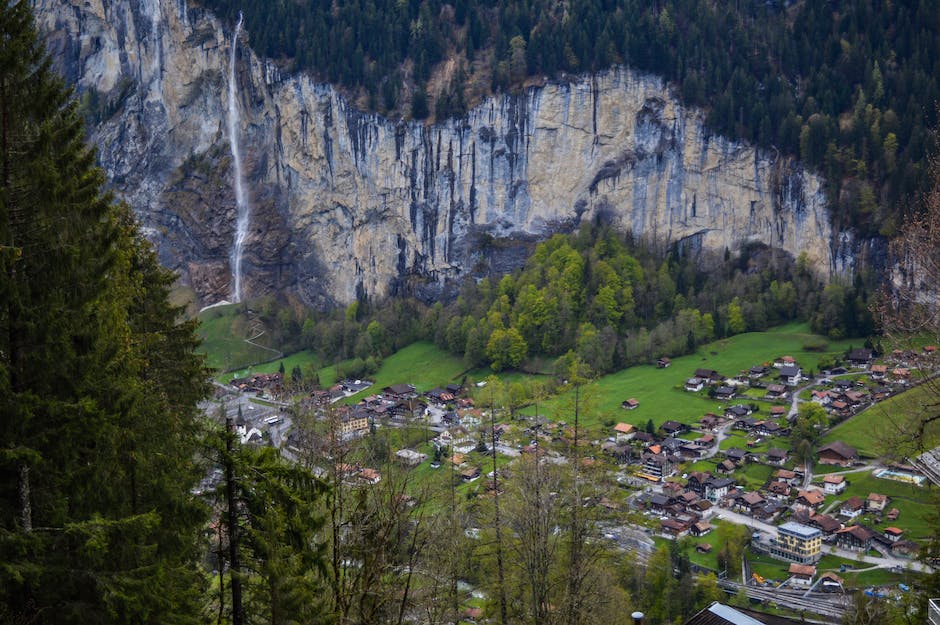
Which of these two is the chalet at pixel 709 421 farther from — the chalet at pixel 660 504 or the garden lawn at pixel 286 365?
the garden lawn at pixel 286 365

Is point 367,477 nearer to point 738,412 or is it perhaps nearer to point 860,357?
point 738,412

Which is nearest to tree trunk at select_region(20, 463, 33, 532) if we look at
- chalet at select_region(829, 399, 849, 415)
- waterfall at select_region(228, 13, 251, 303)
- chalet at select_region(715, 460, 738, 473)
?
chalet at select_region(715, 460, 738, 473)

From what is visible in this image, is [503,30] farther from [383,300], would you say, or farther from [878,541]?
[878,541]

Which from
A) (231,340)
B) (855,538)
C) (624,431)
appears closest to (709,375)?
(624,431)

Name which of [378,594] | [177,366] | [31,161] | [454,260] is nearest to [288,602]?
[378,594]

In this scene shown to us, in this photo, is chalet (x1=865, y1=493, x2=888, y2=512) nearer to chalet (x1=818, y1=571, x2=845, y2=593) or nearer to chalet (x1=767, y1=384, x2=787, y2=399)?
chalet (x1=818, y1=571, x2=845, y2=593)

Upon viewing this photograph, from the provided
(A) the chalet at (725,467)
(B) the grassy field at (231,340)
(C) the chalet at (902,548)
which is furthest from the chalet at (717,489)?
(B) the grassy field at (231,340)
